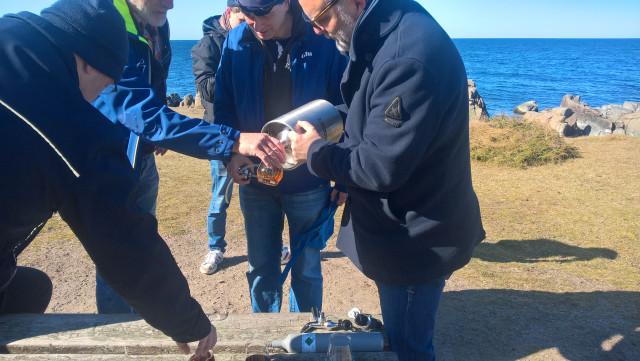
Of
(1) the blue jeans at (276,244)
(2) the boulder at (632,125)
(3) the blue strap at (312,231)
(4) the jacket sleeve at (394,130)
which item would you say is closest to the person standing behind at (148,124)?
(1) the blue jeans at (276,244)

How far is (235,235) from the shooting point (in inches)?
195

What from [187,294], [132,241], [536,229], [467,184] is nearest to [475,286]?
[536,229]

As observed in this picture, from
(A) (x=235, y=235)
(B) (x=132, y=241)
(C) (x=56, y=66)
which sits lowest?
(A) (x=235, y=235)

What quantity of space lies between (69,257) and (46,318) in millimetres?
2439

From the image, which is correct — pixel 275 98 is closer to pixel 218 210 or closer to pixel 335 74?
pixel 335 74

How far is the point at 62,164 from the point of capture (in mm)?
1235

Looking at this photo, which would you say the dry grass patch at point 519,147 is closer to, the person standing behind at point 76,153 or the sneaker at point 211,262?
the sneaker at point 211,262

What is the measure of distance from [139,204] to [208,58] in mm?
1870

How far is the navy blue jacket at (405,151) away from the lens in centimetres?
158

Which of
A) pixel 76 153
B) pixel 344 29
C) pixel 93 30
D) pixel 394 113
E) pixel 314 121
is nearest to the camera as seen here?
pixel 76 153

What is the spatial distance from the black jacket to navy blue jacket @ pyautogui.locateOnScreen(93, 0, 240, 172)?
1502mm

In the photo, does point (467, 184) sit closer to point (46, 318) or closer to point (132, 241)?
point (132, 241)

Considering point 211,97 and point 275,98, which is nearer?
point 275,98

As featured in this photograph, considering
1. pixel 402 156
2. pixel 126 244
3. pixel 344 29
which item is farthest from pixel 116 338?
pixel 344 29
